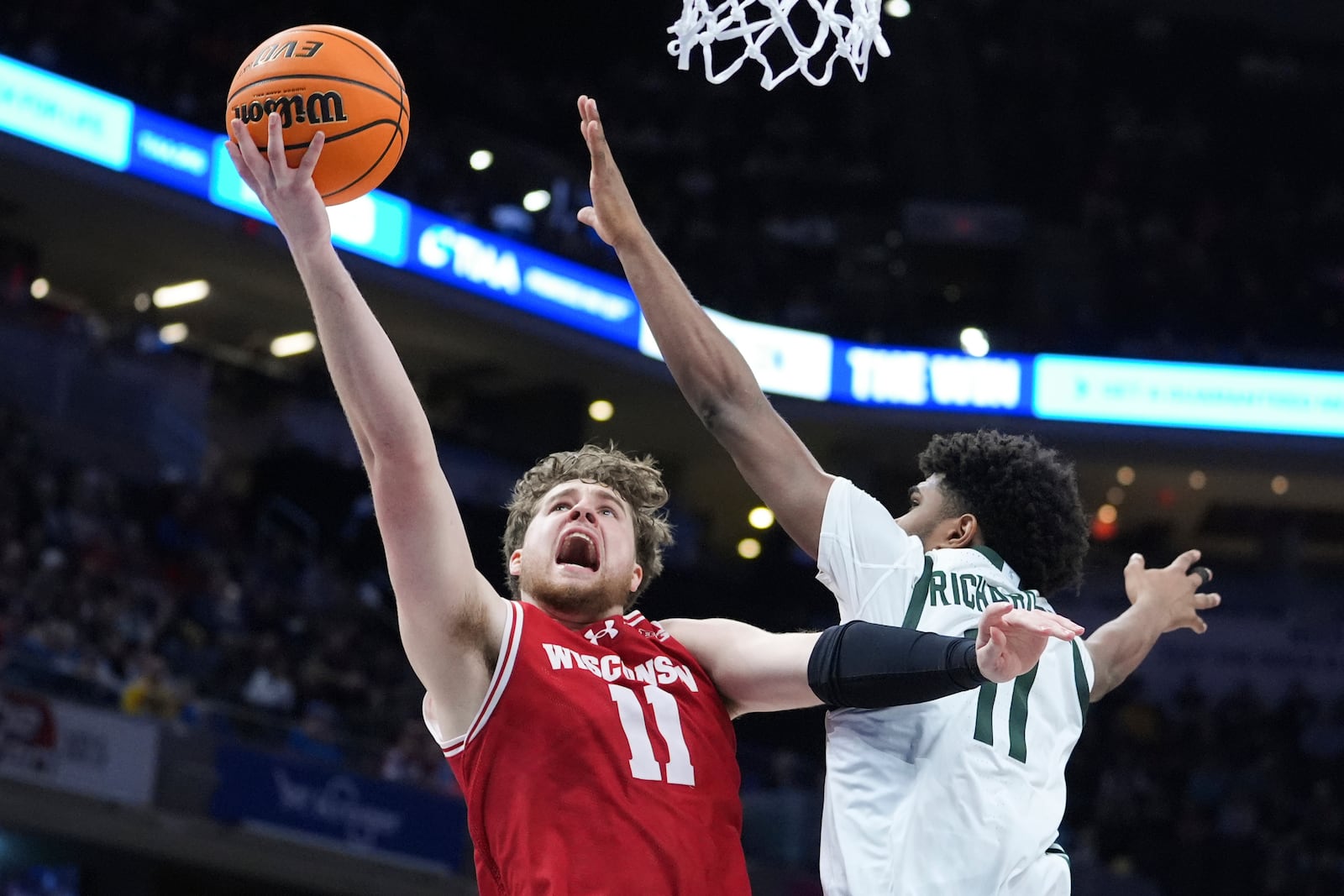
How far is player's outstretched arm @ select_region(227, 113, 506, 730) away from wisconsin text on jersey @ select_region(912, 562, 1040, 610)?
0.91 meters

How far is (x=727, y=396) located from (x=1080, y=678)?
3.33 feet

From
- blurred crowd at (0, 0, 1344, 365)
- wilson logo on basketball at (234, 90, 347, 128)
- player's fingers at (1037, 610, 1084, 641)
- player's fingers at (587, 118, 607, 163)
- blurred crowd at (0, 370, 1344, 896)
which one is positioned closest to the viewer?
player's fingers at (1037, 610, 1084, 641)

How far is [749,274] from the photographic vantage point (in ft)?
65.6

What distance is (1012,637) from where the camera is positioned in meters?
2.88

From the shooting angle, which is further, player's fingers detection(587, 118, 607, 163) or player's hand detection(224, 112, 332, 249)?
player's fingers detection(587, 118, 607, 163)

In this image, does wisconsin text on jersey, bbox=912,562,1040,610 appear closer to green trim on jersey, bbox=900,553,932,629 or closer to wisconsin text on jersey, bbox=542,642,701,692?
green trim on jersey, bbox=900,553,932,629

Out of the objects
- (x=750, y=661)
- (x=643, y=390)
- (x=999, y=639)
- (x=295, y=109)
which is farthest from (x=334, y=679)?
(x=999, y=639)

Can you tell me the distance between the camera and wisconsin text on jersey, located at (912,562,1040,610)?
11.3 ft

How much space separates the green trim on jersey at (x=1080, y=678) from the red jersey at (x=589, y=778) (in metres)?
0.80

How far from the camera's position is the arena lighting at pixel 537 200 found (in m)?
18.1

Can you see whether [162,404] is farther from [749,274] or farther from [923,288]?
[923,288]

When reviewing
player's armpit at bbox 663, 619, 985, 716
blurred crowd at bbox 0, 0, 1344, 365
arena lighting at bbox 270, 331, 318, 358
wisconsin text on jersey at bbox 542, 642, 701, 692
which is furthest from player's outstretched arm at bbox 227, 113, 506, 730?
arena lighting at bbox 270, 331, 318, 358

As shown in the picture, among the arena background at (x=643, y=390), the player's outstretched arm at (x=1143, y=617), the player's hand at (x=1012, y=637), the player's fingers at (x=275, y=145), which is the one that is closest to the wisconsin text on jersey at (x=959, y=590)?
the player's hand at (x=1012, y=637)

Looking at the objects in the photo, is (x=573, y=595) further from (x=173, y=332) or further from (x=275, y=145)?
(x=173, y=332)
